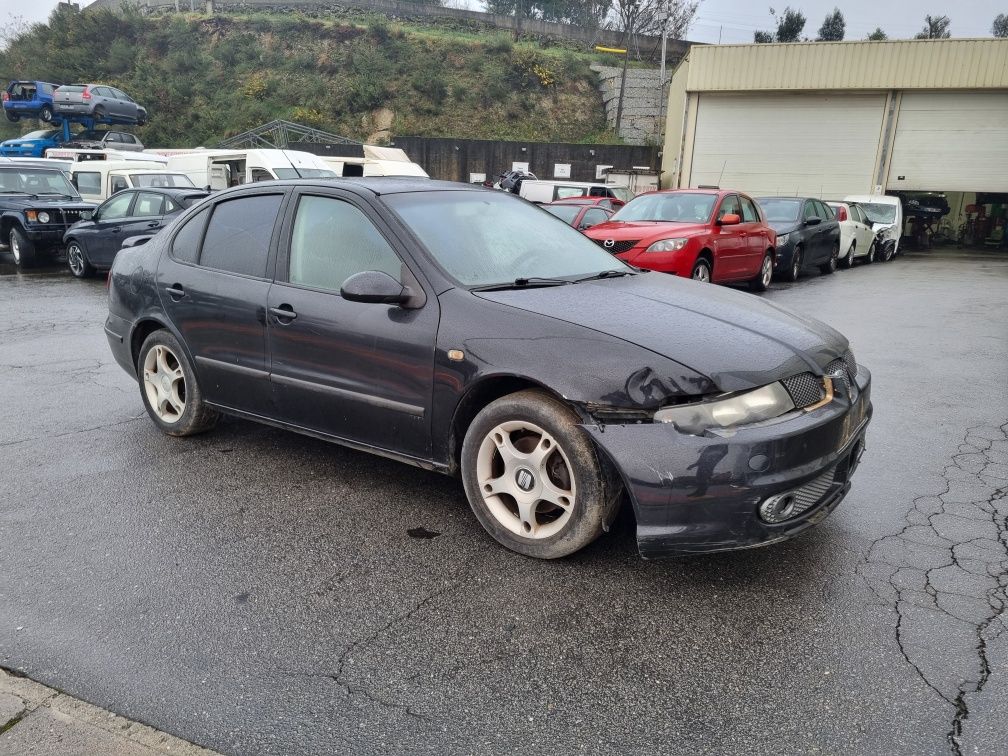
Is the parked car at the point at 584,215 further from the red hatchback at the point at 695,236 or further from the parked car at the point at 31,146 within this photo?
the parked car at the point at 31,146

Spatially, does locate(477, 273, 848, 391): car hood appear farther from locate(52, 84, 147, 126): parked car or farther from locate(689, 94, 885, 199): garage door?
locate(52, 84, 147, 126): parked car

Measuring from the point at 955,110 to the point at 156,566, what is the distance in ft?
90.9

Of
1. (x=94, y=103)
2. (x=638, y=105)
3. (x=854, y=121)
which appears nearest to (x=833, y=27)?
(x=638, y=105)

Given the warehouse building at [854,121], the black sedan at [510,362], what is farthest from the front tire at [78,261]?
the warehouse building at [854,121]

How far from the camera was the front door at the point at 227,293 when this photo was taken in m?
4.23

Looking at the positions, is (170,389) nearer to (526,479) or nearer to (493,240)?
(493,240)

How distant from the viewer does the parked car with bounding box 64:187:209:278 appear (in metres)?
12.0

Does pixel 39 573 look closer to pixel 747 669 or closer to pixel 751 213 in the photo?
pixel 747 669

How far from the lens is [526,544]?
3.32m

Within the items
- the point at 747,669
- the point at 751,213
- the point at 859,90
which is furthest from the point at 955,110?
the point at 747,669

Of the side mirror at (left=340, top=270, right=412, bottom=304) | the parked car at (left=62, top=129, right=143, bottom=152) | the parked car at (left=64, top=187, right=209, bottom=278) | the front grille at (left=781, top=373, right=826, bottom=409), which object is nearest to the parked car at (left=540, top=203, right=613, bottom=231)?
the parked car at (left=64, top=187, right=209, bottom=278)

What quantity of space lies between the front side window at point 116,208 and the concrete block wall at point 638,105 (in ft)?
119

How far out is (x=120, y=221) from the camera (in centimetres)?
1211

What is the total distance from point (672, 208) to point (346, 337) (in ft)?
26.8
